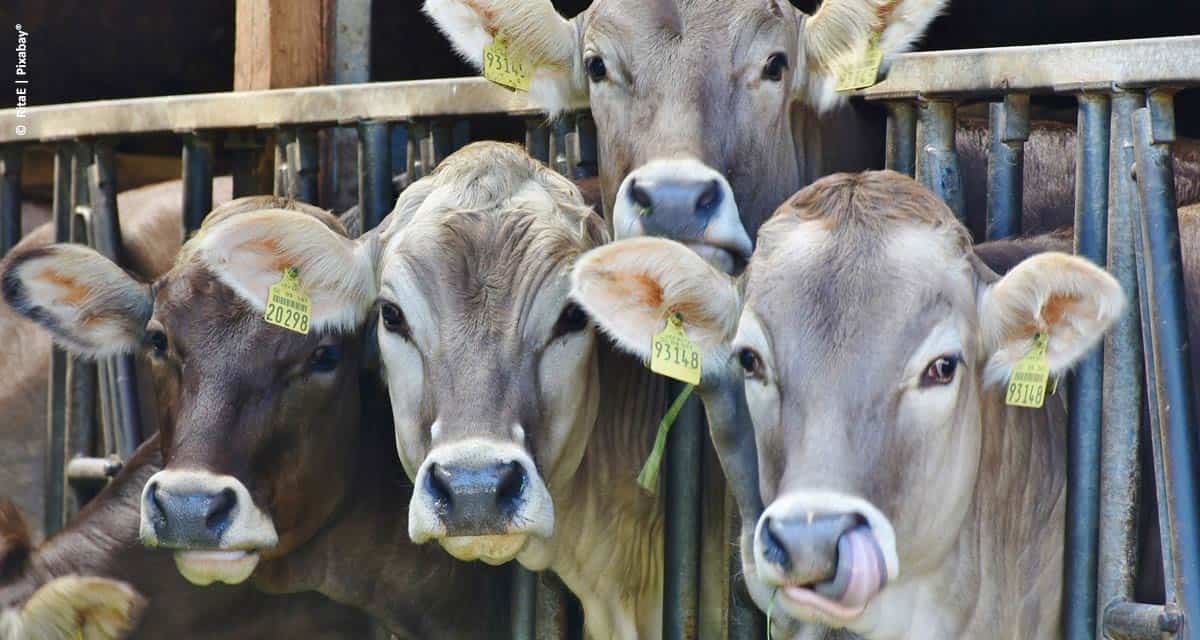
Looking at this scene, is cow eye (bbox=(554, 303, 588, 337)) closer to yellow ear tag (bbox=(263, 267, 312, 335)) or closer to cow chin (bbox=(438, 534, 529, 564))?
cow chin (bbox=(438, 534, 529, 564))

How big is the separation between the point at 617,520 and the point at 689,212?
970 mm

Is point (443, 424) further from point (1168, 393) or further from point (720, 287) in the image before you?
point (1168, 393)

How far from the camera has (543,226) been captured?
4492 mm

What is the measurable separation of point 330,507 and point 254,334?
20.9 inches

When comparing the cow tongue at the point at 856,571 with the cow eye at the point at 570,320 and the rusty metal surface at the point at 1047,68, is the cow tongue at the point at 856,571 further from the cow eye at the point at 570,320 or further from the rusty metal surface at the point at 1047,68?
the rusty metal surface at the point at 1047,68

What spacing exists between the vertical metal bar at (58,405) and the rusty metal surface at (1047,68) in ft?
10.4

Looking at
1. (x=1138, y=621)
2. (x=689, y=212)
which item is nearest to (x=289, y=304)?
(x=689, y=212)

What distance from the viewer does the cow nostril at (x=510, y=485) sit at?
3967 mm

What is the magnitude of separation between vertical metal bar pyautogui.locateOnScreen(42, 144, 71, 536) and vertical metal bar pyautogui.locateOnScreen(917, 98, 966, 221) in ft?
11.0

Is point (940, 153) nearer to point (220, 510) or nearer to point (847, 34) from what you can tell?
point (847, 34)

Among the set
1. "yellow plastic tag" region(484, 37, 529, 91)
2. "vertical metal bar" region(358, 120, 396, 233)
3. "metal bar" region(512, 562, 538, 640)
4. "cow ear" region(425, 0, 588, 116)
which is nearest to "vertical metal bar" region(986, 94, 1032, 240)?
"cow ear" region(425, 0, 588, 116)

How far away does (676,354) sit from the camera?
13.3 feet

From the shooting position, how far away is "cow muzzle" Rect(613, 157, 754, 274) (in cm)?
428

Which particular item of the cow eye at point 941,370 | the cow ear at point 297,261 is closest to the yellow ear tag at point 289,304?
the cow ear at point 297,261
